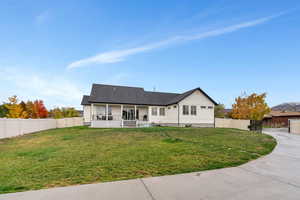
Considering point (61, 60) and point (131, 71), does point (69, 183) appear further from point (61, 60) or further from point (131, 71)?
point (131, 71)

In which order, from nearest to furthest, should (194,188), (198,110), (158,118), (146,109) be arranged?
(194,188), (198,110), (158,118), (146,109)

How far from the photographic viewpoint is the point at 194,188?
3.06 m

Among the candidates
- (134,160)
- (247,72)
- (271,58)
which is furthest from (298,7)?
(134,160)

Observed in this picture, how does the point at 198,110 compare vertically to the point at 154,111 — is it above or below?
above

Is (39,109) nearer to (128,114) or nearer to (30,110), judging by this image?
(30,110)

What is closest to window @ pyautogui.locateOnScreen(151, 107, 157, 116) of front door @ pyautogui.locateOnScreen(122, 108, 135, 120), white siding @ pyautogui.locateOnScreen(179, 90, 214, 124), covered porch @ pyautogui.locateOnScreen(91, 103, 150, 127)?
covered porch @ pyautogui.locateOnScreen(91, 103, 150, 127)

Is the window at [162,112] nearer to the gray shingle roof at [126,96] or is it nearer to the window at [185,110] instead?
the gray shingle roof at [126,96]

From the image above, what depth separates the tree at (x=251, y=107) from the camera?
23.2m

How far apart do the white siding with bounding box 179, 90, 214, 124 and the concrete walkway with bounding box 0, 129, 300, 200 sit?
15.8m

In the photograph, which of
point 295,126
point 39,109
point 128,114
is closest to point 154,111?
point 128,114

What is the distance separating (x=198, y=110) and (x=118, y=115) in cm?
1125

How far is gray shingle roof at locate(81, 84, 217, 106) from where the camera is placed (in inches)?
739

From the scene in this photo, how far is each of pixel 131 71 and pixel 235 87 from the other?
20.4m

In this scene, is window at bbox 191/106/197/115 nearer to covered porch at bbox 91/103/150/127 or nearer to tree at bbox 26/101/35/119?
covered porch at bbox 91/103/150/127
